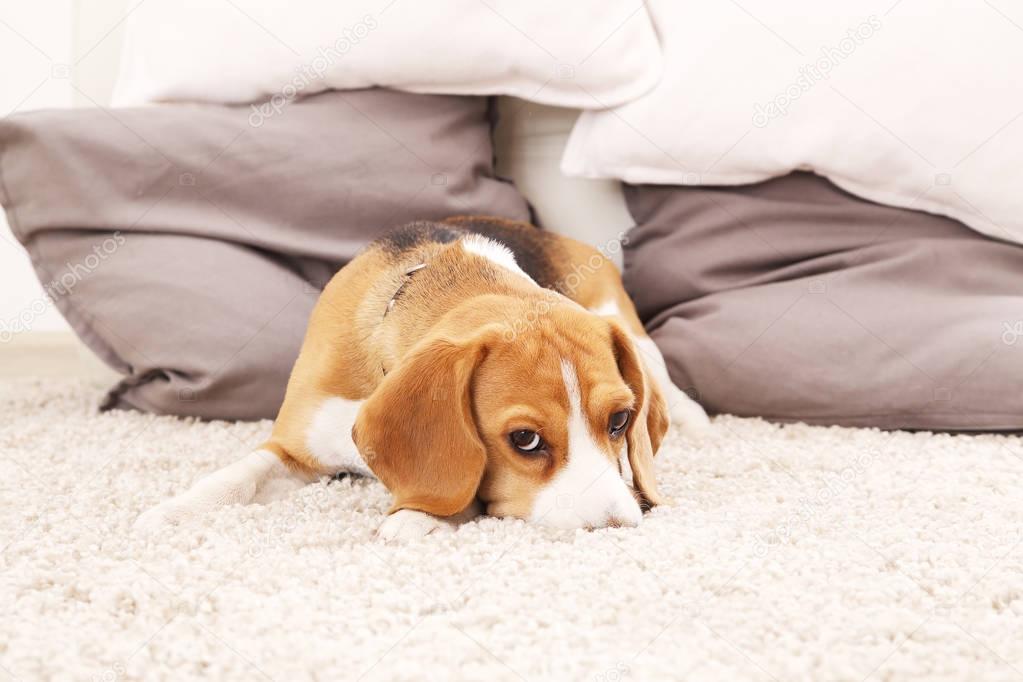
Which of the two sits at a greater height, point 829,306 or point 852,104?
point 852,104

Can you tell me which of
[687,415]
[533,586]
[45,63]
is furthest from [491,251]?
[45,63]

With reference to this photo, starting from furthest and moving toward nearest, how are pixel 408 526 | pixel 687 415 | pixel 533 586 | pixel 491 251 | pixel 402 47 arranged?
1. pixel 402 47
2. pixel 687 415
3. pixel 491 251
4. pixel 408 526
5. pixel 533 586

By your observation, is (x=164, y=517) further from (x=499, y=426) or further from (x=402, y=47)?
(x=402, y=47)

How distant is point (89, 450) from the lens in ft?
6.79

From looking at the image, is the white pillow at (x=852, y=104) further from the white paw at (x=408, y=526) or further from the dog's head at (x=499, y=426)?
the white paw at (x=408, y=526)

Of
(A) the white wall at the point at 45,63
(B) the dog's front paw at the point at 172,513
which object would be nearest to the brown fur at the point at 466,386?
(B) the dog's front paw at the point at 172,513

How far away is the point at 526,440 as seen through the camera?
5.24 feet

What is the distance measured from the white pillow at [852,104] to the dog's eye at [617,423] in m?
1.10

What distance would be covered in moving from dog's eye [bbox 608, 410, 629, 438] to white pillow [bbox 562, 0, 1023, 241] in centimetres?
110

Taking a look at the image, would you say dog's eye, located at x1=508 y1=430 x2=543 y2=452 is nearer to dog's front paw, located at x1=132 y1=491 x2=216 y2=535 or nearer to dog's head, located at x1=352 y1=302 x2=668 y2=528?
dog's head, located at x1=352 y1=302 x2=668 y2=528

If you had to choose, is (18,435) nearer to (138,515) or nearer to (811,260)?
(138,515)

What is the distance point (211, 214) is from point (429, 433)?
4.25 ft

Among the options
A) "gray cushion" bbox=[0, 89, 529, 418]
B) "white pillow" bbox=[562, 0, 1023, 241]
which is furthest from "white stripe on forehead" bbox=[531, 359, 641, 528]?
"white pillow" bbox=[562, 0, 1023, 241]

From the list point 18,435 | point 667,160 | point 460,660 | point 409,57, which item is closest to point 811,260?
point 667,160
